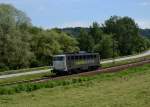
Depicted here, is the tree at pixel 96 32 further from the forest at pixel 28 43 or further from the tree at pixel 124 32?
the tree at pixel 124 32

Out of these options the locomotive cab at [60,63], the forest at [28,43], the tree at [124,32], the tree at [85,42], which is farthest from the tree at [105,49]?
the locomotive cab at [60,63]

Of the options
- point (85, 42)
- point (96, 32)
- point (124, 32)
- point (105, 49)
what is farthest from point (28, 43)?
point (124, 32)

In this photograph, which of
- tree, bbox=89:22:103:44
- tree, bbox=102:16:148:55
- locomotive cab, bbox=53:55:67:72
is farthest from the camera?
tree, bbox=102:16:148:55

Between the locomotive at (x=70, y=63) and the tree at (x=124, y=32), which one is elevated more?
the tree at (x=124, y=32)

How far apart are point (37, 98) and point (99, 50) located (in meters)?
100

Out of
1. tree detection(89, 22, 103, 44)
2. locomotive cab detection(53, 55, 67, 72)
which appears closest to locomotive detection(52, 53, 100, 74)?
locomotive cab detection(53, 55, 67, 72)

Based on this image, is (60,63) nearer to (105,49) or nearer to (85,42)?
(105,49)

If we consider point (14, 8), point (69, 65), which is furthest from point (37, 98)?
point (14, 8)

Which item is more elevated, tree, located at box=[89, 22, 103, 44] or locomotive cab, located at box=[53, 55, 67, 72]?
tree, located at box=[89, 22, 103, 44]

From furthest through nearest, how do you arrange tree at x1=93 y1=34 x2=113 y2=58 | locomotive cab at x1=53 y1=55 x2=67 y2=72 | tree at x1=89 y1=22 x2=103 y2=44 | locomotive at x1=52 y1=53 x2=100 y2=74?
tree at x1=89 y1=22 x2=103 y2=44, tree at x1=93 y1=34 x2=113 y2=58, locomotive at x1=52 y1=53 x2=100 y2=74, locomotive cab at x1=53 y1=55 x2=67 y2=72

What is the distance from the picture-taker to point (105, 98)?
73.9 feet

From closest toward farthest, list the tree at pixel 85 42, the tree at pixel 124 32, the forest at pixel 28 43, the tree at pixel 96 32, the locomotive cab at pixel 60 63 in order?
the locomotive cab at pixel 60 63, the forest at pixel 28 43, the tree at pixel 85 42, the tree at pixel 96 32, the tree at pixel 124 32

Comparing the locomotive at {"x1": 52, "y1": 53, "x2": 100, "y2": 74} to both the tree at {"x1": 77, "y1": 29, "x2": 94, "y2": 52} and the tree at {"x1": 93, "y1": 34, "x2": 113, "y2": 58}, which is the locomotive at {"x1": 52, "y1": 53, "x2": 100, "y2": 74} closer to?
the tree at {"x1": 93, "y1": 34, "x2": 113, "y2": 58}

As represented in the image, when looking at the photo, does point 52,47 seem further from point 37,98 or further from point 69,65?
point 37,98
